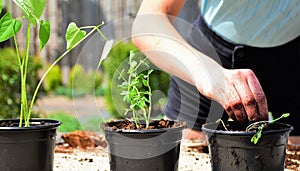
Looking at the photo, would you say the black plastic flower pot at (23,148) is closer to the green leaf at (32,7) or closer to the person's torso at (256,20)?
the green leaf at (32,7)

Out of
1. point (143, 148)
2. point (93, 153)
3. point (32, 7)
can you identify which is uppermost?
point (32, 7)

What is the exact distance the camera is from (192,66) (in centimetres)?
137

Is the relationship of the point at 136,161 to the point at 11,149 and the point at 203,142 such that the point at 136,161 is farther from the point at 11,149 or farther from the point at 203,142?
the point at 203,142

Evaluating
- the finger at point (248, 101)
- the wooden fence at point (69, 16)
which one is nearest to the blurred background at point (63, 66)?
the wooden fence at point (69, 16)

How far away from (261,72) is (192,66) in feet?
2.67

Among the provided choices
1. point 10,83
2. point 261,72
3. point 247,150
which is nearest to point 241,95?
point 247,150

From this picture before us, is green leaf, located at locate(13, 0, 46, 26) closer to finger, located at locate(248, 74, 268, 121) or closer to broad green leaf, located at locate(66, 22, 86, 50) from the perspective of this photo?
broad green leaf, located at locate(66, 22, 86, 50)

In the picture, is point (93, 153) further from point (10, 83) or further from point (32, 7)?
point (10, 83)

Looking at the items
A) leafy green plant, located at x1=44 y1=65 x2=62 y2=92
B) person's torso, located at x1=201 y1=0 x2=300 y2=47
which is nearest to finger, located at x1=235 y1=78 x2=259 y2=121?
person's torso, located at x1=201 y1=0 x2=300 y2=47

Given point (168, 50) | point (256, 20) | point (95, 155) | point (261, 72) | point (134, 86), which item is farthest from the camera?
point (261, 72)

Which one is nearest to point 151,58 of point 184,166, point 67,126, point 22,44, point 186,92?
point 184,166

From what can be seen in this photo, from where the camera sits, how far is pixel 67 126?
4.62 metres

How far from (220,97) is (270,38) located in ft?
2.62

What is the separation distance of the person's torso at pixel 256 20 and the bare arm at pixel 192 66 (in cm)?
33
